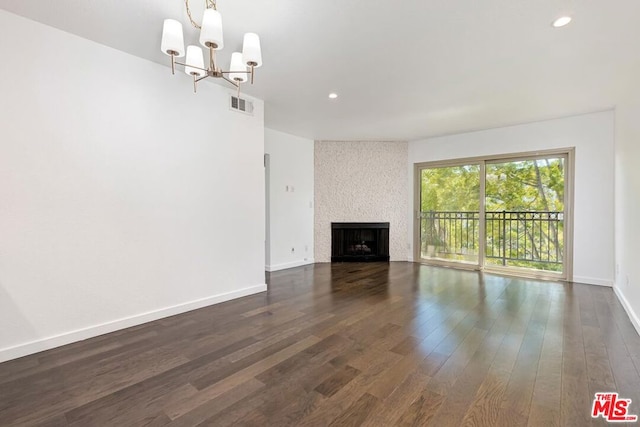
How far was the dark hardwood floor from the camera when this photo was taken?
156cm

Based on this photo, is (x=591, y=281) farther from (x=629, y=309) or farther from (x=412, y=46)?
(x=412, y=46)

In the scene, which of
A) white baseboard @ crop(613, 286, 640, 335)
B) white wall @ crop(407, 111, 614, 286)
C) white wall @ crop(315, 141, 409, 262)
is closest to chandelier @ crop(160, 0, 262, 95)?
white wall @ crop(315, 141, 409, 262)

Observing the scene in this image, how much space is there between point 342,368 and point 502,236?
14.7 ft

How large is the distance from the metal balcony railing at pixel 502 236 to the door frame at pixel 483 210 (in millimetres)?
101

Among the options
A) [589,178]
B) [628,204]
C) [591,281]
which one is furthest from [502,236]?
[628,204]

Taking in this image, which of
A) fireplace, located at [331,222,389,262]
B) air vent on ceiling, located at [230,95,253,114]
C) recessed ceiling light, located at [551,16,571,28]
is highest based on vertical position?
recessed ceiling light, located at [551,16,571,28]

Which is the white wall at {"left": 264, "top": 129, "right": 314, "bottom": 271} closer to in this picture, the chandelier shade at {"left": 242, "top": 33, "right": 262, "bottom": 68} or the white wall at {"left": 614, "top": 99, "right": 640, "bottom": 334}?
the chandelier shade at {"left": 242, "top": 33, "right": 262, "bottom": 68}


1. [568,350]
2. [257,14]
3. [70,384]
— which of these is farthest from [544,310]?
[70,384]

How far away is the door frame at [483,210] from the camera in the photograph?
173 inches

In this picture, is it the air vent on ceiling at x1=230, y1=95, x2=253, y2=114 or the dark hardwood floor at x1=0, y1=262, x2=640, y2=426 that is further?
the air vent on ceiling at x1=230, y1=95, x2=253, y2=114

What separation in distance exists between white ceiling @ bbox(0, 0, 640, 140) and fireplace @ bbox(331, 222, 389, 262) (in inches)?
108

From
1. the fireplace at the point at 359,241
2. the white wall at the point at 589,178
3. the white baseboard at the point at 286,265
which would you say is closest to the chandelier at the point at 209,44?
the white baseboard at the point at 286,265

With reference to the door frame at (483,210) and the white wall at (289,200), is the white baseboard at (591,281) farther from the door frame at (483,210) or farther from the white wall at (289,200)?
the white wall at (289,200)

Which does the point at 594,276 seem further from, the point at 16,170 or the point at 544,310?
the point at 16,170
